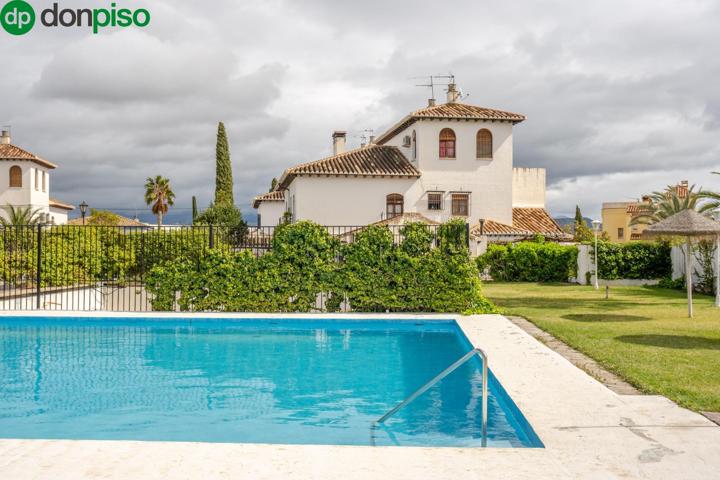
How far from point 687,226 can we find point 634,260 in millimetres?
12877

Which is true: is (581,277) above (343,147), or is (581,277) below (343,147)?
below

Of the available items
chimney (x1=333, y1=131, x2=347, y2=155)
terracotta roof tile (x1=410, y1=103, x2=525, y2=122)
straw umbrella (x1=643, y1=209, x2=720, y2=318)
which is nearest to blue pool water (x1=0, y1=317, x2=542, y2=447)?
straw umbrella (x1=643, y1=209, x2=720, y2=318)

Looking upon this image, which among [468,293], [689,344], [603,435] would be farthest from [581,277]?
[603,435]

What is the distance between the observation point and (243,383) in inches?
391

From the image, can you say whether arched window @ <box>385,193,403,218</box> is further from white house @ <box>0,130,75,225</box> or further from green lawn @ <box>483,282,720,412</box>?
white house @ <box>0,130,75,225</box>

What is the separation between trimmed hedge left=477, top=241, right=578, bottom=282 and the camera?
29.4 meters

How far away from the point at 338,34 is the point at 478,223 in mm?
23403

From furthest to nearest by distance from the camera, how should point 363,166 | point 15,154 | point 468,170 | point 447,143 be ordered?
point 15,154, point 468,170, point 447,143, point 363,166

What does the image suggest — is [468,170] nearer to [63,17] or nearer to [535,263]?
[535,263]

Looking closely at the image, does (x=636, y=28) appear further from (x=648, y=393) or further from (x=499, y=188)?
(x=499, y=188)

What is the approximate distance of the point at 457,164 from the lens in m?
36.0

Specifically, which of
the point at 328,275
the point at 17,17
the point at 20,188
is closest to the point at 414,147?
the point at 328,275

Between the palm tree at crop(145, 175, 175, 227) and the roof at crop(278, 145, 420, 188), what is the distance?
82.4 ft

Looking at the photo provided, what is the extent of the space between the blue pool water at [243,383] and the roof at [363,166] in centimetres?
1917
